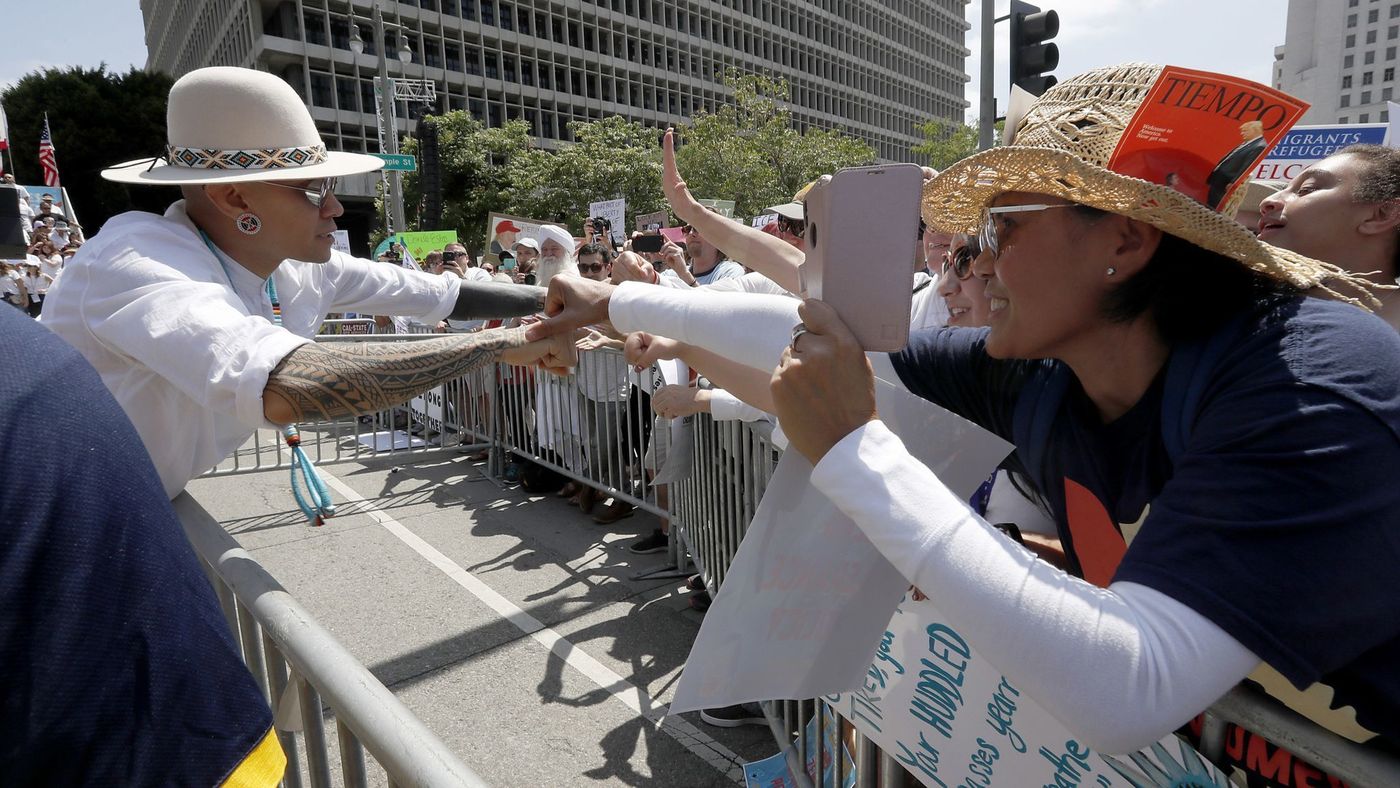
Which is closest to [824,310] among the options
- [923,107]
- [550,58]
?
[550,58]

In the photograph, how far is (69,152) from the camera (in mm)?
38094

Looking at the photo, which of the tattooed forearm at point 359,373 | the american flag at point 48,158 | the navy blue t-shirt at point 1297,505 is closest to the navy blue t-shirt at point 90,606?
the tattooed forearm at point 359,373

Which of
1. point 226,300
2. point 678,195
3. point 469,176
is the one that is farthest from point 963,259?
point 469,176

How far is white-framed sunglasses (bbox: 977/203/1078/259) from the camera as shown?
4.72ft

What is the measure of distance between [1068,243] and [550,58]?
63878mm

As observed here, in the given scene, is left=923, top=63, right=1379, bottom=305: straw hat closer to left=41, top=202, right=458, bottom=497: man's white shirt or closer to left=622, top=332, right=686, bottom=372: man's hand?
left=622, top=332, right=686, bottom=372: man's hand

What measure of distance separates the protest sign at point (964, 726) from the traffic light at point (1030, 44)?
298 inches

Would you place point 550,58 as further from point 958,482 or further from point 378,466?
point 958,482

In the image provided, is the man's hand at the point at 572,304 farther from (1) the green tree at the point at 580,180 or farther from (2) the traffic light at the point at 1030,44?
(1) the green tree at the point at 580,180

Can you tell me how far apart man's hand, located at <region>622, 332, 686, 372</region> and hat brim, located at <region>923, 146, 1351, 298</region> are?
3.66 feet

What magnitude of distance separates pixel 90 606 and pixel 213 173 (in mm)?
1800

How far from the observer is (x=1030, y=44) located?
7.68m

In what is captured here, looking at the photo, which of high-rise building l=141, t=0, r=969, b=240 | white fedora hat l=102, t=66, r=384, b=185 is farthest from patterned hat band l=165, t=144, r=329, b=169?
high-rise building l=141, t=0, r=969, b=240

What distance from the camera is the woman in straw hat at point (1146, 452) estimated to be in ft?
3.33
